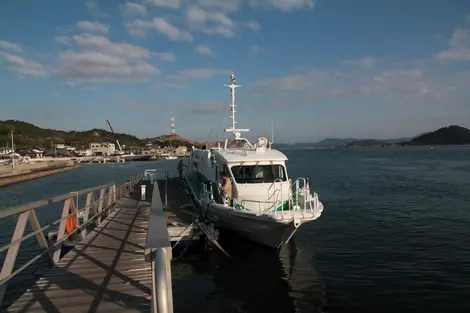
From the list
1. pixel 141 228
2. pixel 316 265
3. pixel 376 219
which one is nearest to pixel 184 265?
pixel 141 228

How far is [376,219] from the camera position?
2159 cm

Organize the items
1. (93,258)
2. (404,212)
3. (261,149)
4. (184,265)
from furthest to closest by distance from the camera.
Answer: (404,212), (261,149), (184,265), (93,258)

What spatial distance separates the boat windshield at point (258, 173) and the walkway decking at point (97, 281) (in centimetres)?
556

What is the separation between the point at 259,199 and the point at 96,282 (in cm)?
879

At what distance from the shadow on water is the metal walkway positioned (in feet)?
8.38

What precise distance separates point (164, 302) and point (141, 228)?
403 inches

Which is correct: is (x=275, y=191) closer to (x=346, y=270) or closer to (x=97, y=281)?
(x=346, y=270)

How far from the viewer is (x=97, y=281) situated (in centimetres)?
687

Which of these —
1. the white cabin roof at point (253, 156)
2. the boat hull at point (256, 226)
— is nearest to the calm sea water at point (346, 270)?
the boat hull at point (256, 226)

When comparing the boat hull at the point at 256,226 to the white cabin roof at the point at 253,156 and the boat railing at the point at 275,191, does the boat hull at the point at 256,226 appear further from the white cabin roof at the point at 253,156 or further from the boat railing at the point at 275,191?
the white cabin roof at the point at 253,156

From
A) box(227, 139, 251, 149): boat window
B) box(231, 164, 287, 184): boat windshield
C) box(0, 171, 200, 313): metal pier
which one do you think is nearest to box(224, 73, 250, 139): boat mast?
box(227, 139, 251, 149): boat window

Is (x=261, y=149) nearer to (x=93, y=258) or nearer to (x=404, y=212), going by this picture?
(x=93, y=258)

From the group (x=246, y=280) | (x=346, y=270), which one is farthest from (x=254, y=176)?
(x=346, y=270)

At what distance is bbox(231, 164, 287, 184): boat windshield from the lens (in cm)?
1525
